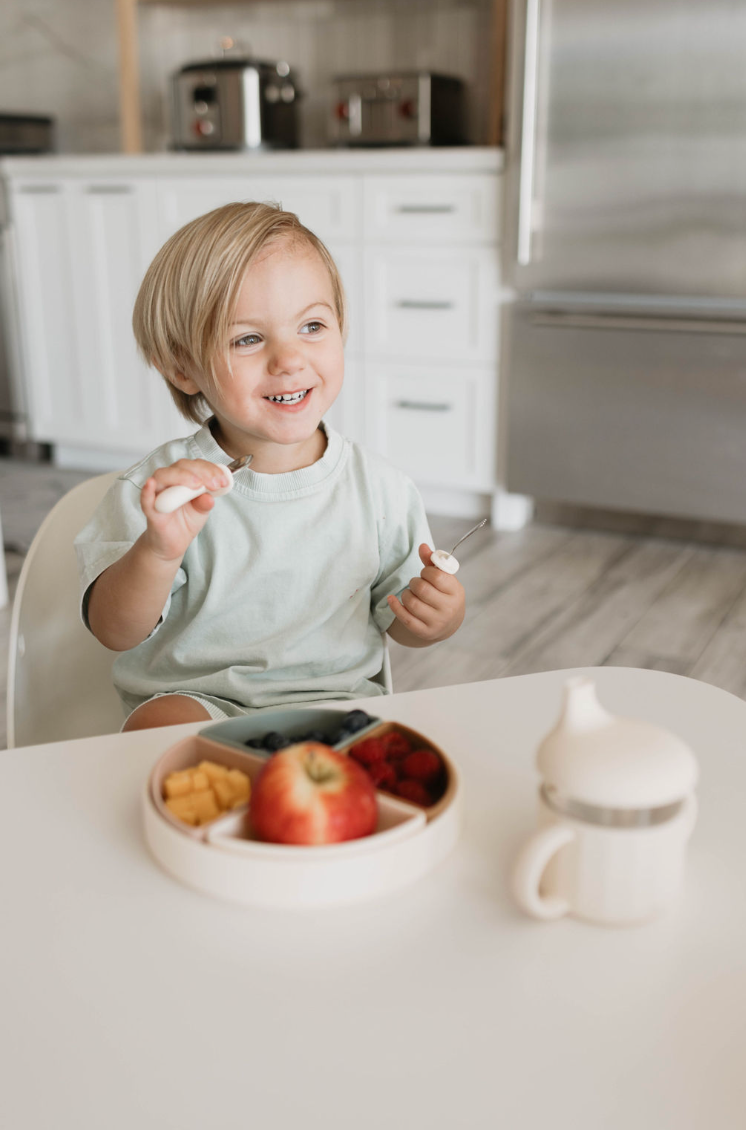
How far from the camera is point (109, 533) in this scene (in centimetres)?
92

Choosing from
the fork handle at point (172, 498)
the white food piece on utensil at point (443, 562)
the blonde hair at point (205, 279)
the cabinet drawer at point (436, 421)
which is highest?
the blonde hair at point (205, 279)

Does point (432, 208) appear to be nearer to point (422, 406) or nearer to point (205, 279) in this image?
point (422, 406)

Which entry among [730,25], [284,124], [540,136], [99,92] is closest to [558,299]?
[540,136]

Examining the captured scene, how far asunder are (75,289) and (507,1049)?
3.45 meters

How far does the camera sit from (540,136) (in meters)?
2.58

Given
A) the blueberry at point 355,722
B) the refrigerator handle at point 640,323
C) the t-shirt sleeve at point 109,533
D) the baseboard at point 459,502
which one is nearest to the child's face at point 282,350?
the t-shirt sleeve at point 109,533

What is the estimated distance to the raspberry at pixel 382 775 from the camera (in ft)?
1.84

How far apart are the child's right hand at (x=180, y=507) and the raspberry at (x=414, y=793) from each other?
23 centimetres

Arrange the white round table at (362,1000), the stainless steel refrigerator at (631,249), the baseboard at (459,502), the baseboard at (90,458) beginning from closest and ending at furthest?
1. the white round table at (362,1000)
2. the stainless steel refrigerator at (631,249)
3. the baseboard at (459,502)
4. the baseboard at (90,458)

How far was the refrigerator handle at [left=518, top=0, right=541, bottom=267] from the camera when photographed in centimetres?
250

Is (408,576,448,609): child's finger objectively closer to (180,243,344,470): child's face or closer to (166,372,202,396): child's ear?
(180,243,344,470): child's face

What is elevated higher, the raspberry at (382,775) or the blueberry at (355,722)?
the blueberry at (355,722)

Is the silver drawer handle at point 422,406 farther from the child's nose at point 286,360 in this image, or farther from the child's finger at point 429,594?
the child's finger at point 429,594

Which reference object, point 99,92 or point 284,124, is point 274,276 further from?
point 99,92
